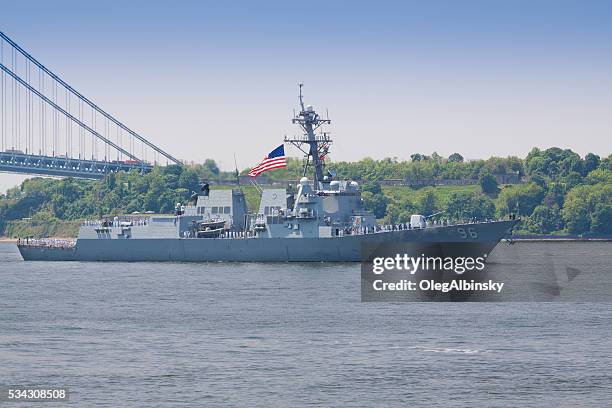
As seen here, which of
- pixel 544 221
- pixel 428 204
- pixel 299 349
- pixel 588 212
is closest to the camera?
pixel 299 349

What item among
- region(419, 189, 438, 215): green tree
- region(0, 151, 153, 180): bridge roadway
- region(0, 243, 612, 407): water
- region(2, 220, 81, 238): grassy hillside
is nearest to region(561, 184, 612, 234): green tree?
region(419, 189, 438, 215): green tree

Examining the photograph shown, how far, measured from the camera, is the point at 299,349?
37312mm

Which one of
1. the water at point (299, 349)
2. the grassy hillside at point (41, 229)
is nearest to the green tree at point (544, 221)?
the grassy hillside at point (41, 229)

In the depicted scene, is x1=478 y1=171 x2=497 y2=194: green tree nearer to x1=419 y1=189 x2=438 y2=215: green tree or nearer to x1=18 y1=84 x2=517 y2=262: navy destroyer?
x1=419 y1=189 x2=438 y2=215: green tree

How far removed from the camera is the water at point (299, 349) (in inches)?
1208

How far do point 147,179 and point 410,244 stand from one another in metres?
87.1

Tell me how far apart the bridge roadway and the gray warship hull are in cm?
5830

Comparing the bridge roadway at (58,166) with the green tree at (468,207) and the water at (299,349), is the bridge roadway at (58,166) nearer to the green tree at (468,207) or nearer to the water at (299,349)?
the green tree at (468,207)

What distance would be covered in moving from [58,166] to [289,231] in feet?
243

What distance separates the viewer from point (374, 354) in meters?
36.2

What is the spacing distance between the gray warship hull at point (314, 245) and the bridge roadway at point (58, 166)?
58.3 metres

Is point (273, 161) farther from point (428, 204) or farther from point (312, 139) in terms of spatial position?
point (428, 204)

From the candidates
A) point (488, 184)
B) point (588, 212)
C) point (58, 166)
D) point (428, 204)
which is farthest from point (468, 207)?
point (58, 166)

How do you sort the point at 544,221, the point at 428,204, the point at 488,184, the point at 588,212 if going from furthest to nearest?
the point at 488,184, the point at 544,221, the point at 588,212, the point at 428,204
